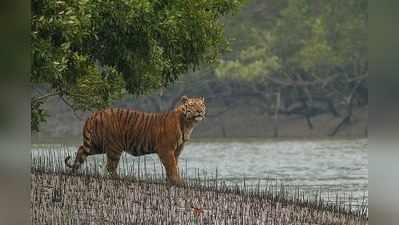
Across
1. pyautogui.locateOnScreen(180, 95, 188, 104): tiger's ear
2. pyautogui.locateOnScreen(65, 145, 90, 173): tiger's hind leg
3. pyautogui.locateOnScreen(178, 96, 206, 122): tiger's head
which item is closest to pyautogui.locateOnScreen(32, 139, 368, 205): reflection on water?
pyautogui.locateOnScreen(65, 145, 90, 173): tiger's hind leg

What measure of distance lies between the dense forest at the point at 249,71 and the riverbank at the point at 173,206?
482 millimetres

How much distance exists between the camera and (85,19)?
6.05m

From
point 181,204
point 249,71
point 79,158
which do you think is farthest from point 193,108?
point 79,158

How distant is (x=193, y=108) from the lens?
232 inches

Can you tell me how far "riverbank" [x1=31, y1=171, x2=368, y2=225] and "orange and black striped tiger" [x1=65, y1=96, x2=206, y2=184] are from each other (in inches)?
7.1

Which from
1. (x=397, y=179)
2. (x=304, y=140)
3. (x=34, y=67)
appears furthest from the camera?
(x=304, y=140)

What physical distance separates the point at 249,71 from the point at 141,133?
39.7 inches

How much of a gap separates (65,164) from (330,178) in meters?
2.10

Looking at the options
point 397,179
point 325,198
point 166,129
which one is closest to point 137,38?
point 166,129

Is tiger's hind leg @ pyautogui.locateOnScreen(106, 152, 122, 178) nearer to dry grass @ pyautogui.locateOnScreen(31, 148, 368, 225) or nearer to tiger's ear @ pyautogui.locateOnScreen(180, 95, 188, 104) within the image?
dry grass @ pyautogui.locateOnScreen(31, 148, 368, 225)

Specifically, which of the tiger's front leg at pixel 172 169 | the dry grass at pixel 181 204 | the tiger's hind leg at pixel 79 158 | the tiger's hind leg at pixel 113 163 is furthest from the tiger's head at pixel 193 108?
the tiger's hind leg at pixel 79 158

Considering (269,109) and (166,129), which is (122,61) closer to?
(166,129)

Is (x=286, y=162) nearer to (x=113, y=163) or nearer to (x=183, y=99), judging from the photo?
(x=183, y=99)

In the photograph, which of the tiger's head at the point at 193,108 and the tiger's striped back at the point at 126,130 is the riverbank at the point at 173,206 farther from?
the tiger's head at the point at 193,108
